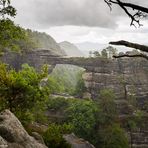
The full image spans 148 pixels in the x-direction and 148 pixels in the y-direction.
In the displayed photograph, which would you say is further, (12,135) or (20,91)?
(20,91)

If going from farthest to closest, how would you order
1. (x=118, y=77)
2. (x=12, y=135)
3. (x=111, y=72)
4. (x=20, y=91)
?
1. (x=111, y=72)
2. (x=118, y=77)
3. (x=20, y=91)
4. (x=12, y=135)

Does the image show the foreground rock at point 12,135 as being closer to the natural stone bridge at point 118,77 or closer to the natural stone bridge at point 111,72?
the natural stone bridge at point 118,77

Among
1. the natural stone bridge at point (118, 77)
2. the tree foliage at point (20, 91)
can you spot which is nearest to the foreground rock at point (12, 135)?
the tree foliage at point (20, 91)

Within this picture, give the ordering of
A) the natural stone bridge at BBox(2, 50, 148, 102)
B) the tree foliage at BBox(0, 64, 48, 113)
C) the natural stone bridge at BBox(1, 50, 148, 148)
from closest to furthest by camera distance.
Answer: the tree foliage at BBox(0, 64, 48, 113)
the natural stone bridge at BBox(1, 50, 148, 148)
the natural stone bridge at BBox(2, 50, 148, 102)

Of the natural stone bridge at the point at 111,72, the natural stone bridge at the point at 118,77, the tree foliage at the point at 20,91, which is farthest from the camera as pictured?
the natural stone bridge at the point at 111,72

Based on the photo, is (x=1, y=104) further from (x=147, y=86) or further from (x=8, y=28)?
(x=147, y=86)

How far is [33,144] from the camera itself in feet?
66.8

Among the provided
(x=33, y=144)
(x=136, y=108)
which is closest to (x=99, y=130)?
(x=136, y=108)

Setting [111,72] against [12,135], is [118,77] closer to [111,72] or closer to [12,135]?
[111,72]

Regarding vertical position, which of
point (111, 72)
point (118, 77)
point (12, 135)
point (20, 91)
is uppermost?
point (20, 91)

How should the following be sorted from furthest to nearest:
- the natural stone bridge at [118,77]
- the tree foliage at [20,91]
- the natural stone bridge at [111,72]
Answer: the natural stone bridge at [111,72], the natural stone bridge at [118,77], the tree foliage at [20,91]

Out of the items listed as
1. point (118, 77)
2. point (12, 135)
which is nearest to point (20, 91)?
point (12, 135)

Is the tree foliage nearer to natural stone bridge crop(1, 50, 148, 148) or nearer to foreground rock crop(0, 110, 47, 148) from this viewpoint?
foreground rock crop(0, 110, 47, 148)

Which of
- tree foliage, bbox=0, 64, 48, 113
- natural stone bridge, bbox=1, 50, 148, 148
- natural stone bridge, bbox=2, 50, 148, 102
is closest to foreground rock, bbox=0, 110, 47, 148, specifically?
tree foliage, bbox=0, 64, 48, 113
